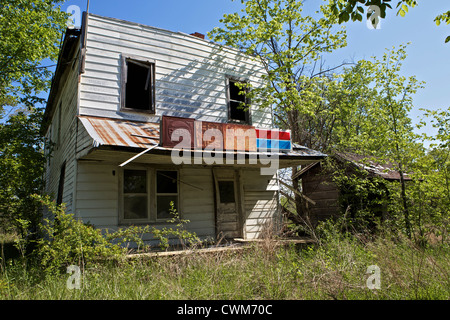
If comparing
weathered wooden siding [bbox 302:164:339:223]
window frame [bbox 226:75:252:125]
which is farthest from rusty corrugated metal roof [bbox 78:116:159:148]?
weathered wooden siding [bbox 302:164:339:223]

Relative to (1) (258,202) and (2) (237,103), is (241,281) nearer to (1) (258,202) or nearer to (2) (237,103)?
(1) (258,202)

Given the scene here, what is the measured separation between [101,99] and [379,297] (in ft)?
24.4

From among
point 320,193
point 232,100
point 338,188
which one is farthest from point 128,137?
point 320,193

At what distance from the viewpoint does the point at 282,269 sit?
492cm

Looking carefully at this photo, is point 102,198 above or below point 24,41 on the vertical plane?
below

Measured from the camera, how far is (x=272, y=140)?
8.52 m

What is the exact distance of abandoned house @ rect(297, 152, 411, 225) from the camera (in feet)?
33.9

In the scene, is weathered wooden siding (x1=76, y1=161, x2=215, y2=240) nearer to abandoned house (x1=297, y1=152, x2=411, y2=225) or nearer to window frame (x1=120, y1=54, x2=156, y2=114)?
window frame (x1=120, y1=54, x2=156, y2=114)

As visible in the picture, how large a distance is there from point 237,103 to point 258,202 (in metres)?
3.50

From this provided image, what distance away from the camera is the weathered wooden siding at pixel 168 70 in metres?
8.09

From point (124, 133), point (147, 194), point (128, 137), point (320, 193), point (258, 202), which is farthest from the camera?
point (320, 193)

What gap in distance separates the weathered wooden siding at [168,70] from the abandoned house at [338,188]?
316 centimetres

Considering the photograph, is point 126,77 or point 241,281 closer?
point 241,281

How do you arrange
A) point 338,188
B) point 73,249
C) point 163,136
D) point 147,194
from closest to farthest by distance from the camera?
point 73,249
point 163,136
point 147,194
point 338,188
